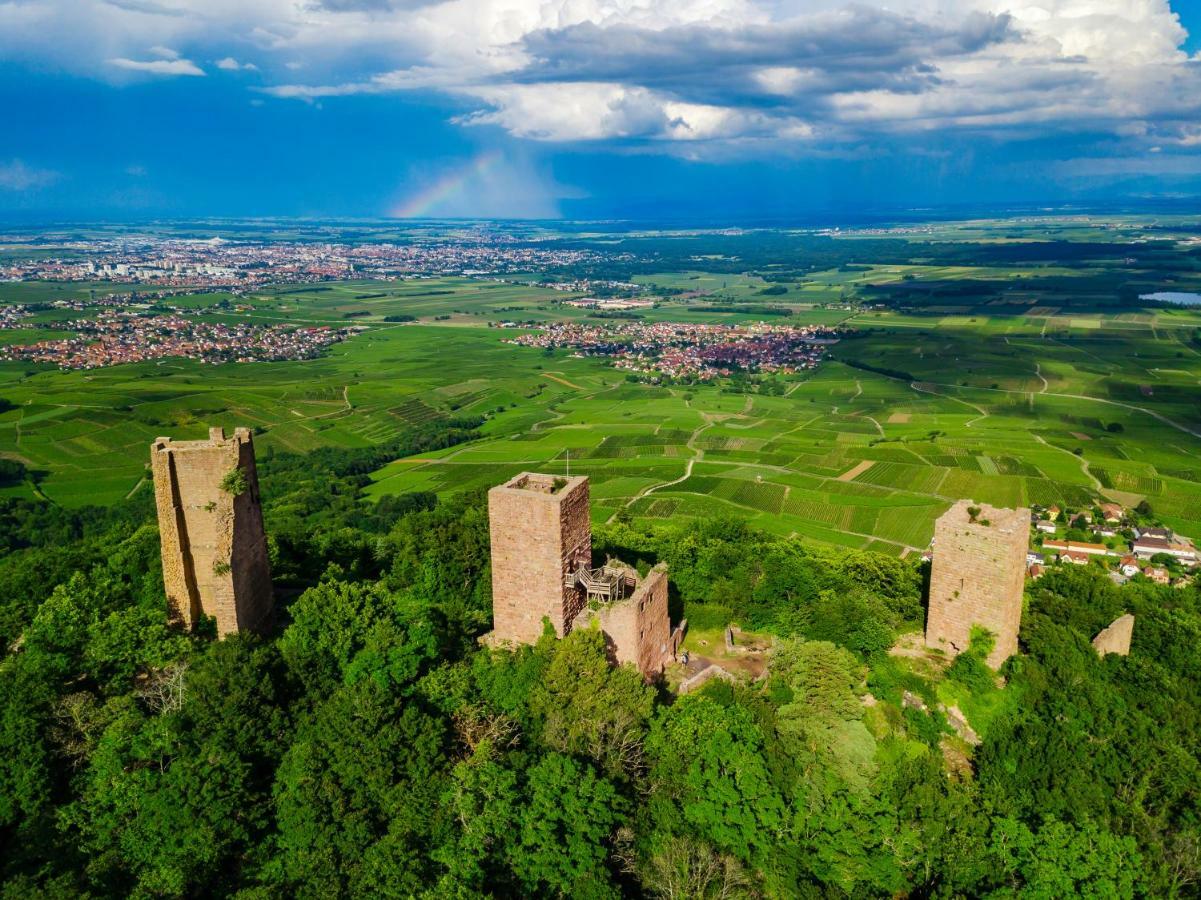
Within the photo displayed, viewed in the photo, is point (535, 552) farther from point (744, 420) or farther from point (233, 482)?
point (744, 420)

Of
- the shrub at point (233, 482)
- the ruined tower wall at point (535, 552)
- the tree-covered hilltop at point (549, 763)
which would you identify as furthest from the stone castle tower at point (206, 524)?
the ruined tower wall at point (535, 552)

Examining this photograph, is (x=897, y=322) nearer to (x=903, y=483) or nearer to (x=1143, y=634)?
(x=903, y=483)

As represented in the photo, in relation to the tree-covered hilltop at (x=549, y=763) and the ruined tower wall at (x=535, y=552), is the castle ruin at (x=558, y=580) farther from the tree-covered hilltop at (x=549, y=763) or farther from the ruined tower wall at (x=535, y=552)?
the tree-covered hilltop at (x=549, y=763)

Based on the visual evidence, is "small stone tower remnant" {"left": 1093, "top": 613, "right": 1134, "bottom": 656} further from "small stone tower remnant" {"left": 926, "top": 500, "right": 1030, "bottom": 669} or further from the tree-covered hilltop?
"small stone tower remnant" {"left": 926, "top": 500, "right": 1030, "bottom": 669}

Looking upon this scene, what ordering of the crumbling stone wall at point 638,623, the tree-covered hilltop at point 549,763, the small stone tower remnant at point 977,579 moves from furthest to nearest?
1. the small stone tower remnant at point 977,579
2. the crumbling stone wall at point 638,623
3. the tree-covered hilltop at point 549,763

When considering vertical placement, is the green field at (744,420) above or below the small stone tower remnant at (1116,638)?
below

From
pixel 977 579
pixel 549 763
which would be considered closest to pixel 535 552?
pixel 549 763
